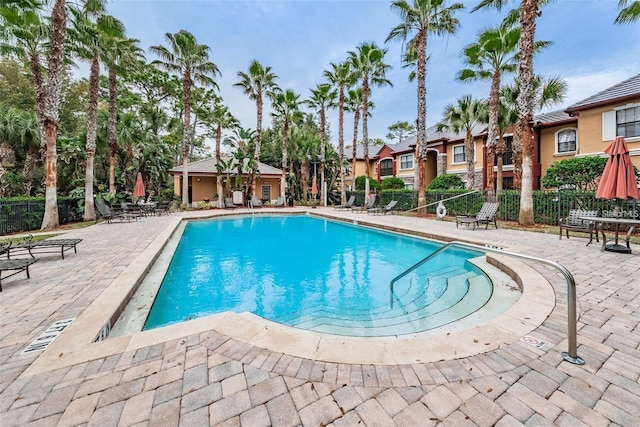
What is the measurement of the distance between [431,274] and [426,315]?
227 cm

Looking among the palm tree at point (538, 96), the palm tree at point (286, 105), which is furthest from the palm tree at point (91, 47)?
the palm tree at point (538, 96)

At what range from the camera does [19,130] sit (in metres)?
15.4

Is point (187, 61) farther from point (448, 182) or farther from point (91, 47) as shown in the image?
point (448, 182)

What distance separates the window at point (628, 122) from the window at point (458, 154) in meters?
9.08

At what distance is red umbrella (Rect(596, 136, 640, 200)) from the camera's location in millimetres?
6227

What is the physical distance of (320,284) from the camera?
18.9 ft

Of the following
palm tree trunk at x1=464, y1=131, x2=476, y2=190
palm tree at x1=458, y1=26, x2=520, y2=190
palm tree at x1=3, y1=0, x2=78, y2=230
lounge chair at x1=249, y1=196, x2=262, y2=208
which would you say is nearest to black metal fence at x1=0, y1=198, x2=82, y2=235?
palm tree at x1=3, y1=0, x2=78, y2=230

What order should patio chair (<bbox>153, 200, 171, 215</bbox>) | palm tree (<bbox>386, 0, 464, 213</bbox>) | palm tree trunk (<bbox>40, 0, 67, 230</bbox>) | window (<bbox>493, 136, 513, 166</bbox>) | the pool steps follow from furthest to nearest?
window (<bbox>493, 136, 513, 166</bbox>)
patio chair (<bbox>153, 200, 171, 215</bbox>)
palm tree (<bbox>386, 0, 464, 213</bbox>)
palm tree trunk (<bbox>40, 0, 67, 230</bbox>)
the pool steps

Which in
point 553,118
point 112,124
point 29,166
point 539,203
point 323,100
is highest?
point 323,100

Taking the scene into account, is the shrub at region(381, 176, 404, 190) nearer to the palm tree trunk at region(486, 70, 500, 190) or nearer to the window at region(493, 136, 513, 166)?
the window at region(493, 136, 513, 166)

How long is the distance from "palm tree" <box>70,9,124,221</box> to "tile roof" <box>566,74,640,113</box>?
2478cm

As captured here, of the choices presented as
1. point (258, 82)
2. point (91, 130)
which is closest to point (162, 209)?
point (91, 130)

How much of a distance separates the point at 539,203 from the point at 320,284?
416 inches

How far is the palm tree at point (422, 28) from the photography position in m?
14.2
